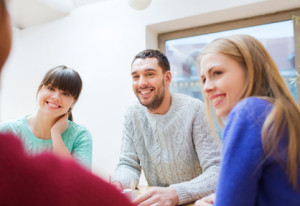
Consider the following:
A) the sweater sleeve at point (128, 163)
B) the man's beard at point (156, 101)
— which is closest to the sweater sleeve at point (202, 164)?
the man's beard at point (156, 101)

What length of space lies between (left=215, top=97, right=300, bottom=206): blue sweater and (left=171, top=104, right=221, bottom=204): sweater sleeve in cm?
49

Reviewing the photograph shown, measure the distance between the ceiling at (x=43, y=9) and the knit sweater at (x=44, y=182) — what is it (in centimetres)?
298

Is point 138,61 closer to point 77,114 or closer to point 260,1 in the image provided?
point 260,1

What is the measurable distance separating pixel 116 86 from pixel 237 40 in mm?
2036

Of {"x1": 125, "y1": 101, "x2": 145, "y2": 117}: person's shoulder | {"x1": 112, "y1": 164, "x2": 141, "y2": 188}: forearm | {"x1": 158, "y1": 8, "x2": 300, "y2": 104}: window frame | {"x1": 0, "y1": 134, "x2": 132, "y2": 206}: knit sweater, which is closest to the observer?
{"x1": 0, "y1": 134, "x2": 132, "y2": 206}: knit sweater

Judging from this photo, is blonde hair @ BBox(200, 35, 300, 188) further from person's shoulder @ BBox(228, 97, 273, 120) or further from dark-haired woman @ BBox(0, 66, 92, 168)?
dark-haired woman @ BBox(0, 66, 92, 168)

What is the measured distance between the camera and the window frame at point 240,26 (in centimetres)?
224

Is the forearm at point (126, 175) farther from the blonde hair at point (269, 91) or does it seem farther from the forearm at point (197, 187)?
the blonde hair at point (269, 91)

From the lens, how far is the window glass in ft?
7.55

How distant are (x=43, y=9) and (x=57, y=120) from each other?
1.81 meters

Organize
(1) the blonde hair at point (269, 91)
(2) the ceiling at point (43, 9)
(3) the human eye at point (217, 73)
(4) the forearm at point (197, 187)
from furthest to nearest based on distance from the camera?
(2) the ceiling at point (43, 9) < (4) the forearm at point (197, 187) < (3) the human eye at point (217, 73) < (1) the blonde hair at point (269, 91)

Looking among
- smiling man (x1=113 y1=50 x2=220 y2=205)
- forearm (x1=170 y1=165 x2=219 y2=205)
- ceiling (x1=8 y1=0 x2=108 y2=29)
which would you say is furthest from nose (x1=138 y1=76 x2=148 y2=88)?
ceiling (x1=8 y1=0 x2=108 y2=29)

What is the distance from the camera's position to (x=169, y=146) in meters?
1.53

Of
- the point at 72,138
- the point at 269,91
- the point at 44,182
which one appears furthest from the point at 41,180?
the point at 72,138
